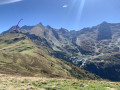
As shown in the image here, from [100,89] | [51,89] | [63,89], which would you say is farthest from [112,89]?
[51,89]

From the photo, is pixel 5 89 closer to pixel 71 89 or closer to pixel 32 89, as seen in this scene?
pixel 32 89

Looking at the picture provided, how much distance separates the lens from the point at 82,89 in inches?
1016

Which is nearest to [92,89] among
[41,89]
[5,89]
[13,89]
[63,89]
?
[63,89]

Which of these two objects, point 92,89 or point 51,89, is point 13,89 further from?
point 92,89

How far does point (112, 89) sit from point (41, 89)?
54.5 feet

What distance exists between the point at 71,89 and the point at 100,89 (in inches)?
258

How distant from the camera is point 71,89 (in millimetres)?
26047

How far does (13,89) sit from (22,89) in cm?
210

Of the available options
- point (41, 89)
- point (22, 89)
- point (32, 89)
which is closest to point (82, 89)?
point (41, 89)

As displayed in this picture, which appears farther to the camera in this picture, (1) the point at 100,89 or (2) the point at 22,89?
(2) the point at 22,89

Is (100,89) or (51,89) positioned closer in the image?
(100,89)

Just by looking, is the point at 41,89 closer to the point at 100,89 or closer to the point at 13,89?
the point at 13,89

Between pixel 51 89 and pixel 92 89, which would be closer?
pixel 92 89

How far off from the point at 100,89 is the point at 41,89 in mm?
13740
